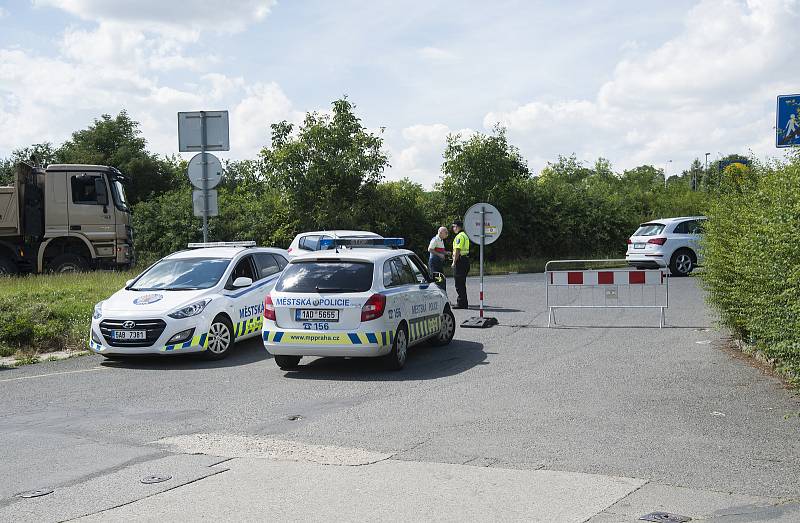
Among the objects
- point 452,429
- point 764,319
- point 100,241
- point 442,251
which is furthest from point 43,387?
point 100,241

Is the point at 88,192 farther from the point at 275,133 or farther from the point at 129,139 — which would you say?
the point at 129,139

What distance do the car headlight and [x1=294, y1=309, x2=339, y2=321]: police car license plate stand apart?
1.99 m

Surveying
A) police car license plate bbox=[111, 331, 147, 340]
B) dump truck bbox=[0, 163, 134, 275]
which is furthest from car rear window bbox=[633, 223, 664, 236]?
police car license plate bbox=[111, 331, 147, 340]

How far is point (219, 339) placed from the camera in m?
12.7

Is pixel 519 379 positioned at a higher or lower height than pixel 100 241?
lower

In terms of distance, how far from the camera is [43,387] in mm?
10578

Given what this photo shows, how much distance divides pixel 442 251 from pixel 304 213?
12597mm

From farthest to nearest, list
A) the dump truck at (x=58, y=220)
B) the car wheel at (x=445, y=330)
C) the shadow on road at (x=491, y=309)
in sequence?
the dump truck at (x=58, y=220), the shadow on road at (x=491, y=309), the car wheel at (x=445, y=330)

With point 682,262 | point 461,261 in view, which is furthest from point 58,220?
point 682,262

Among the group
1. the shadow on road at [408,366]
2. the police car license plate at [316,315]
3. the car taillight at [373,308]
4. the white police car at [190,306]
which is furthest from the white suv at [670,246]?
the police car license plate at [316,315]

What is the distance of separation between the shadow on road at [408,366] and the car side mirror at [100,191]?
14.3 metres

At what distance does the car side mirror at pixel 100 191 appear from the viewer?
2434cm

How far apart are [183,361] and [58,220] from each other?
522 inches

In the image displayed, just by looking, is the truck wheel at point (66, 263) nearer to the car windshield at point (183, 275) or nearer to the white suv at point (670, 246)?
the car windshield at point (183, 275)
